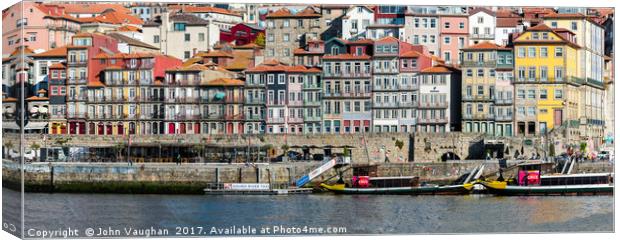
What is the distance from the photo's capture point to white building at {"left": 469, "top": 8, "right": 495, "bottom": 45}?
4298 centimetres

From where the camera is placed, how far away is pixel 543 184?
143 ft

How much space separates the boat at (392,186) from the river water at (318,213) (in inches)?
35.2

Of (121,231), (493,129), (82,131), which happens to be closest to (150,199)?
(82,131)

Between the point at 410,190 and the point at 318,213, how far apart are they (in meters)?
5.30

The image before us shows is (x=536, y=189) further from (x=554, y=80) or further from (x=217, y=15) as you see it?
(x=217, y=15)

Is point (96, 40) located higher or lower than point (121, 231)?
higher

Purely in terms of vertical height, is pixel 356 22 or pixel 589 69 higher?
pixel 356 22

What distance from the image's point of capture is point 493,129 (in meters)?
44.2

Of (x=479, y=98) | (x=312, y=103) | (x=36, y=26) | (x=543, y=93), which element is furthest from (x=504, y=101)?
(x=36, y=26)

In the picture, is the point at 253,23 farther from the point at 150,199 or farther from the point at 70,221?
the point at 70,221

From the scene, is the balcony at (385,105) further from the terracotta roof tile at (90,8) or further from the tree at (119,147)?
the terracotta roof tile at (90,8)

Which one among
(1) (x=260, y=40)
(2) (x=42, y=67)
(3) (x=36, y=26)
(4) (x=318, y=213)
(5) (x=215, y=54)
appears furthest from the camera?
(1) (x=260, y=40)

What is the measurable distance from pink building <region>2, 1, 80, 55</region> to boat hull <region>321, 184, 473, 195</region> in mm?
7202

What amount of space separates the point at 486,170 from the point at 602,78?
3668 millimetres
